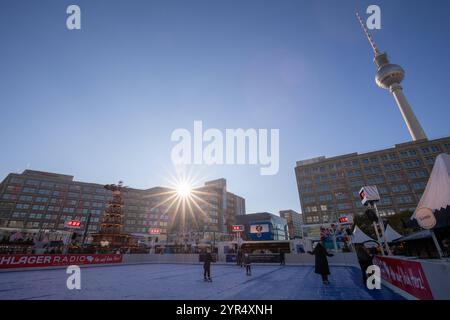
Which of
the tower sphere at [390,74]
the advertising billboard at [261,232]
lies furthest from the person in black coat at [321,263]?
the tower sphere at [390,74]

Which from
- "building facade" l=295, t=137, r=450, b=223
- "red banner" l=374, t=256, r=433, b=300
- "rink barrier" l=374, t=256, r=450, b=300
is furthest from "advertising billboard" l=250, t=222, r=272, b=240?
"rink barrier" l=374, t=256, r=450, b=300

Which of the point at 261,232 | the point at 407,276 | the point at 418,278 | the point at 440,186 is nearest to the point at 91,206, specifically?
the point at 261,232

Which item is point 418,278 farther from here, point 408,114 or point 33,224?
point 33,224

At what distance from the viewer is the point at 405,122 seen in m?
72.4

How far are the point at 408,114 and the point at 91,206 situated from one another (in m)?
128

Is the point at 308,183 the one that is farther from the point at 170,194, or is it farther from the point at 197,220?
the point at 170,194

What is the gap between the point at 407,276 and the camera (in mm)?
6910

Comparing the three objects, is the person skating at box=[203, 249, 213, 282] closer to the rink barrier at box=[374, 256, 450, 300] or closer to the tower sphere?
the rink barrier at box=[374, 256, 450, 300]

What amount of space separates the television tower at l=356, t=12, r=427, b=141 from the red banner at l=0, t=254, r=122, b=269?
8949 centimetres

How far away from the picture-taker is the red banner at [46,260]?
17.4m

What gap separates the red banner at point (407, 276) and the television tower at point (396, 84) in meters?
80.1

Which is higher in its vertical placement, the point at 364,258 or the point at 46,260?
the point at 364,258

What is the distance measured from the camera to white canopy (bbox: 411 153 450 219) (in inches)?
258

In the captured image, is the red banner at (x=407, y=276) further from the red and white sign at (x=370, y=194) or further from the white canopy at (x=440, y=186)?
the red and white sign at (x=370, y=194)
